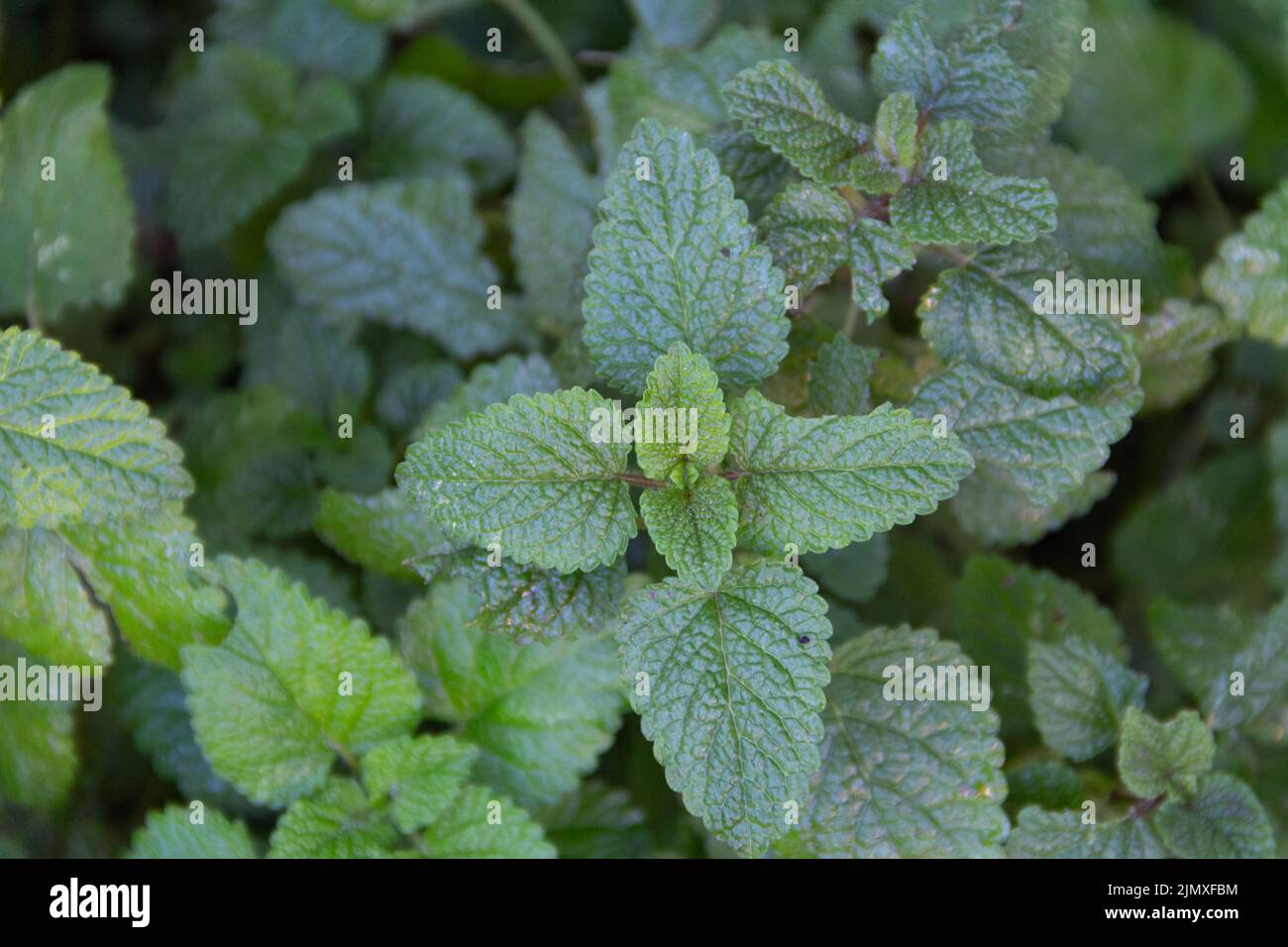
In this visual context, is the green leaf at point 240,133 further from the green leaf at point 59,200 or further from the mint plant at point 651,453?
the green leaf at point 59,200

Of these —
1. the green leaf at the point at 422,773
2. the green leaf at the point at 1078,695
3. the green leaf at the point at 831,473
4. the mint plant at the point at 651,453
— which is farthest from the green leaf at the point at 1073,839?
the green leaf at the point at 422,773

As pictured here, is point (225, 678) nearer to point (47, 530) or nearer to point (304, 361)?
point (47, 530)

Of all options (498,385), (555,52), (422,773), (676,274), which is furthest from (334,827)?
(555,52)

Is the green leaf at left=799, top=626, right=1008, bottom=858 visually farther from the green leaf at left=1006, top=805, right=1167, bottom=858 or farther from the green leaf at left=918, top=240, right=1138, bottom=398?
the green leaf at left=918, top=240, right=1138, bottom=398

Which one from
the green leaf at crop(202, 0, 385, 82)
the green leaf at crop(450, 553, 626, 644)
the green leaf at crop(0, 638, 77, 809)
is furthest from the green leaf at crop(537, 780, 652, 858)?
the green leaf at crop(202, 0, 385, 82)

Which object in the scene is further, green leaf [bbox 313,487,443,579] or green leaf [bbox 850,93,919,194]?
green leaf [bbox 313,487,443,579]

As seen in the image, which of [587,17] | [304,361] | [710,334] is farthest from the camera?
[587,17]
